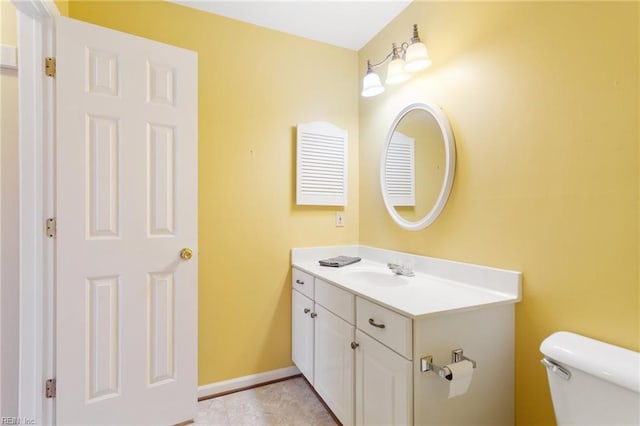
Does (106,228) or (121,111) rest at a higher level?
(121,111)

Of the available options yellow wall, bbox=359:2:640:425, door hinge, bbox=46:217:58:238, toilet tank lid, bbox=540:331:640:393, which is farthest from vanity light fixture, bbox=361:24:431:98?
door hinge, bbox=46:217:58:238

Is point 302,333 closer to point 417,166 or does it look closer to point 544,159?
point 417,166

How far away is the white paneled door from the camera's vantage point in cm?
143

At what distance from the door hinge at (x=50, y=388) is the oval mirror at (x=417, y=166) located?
6.53 feet

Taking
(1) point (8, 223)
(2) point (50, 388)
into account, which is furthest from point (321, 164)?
(2) point (50, 388)

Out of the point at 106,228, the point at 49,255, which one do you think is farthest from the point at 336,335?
the point at 49,255

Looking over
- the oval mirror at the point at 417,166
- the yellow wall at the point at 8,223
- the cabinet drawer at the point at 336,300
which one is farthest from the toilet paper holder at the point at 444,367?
the yellow wall at the point at 8,223

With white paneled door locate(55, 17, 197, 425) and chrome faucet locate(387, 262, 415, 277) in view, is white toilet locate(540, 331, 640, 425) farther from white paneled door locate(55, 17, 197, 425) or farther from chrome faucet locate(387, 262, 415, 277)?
white paneled door locate(55, 17, 197, 425)

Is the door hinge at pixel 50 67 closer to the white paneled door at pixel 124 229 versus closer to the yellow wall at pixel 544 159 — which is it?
the white paneled door at pixel 124 229

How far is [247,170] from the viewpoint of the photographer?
2.04 meters

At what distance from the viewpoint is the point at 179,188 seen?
1.66 metres

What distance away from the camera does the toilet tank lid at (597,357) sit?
850mm

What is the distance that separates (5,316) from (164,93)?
1.32 m

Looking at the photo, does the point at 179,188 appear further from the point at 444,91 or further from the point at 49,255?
the point at 444,91
